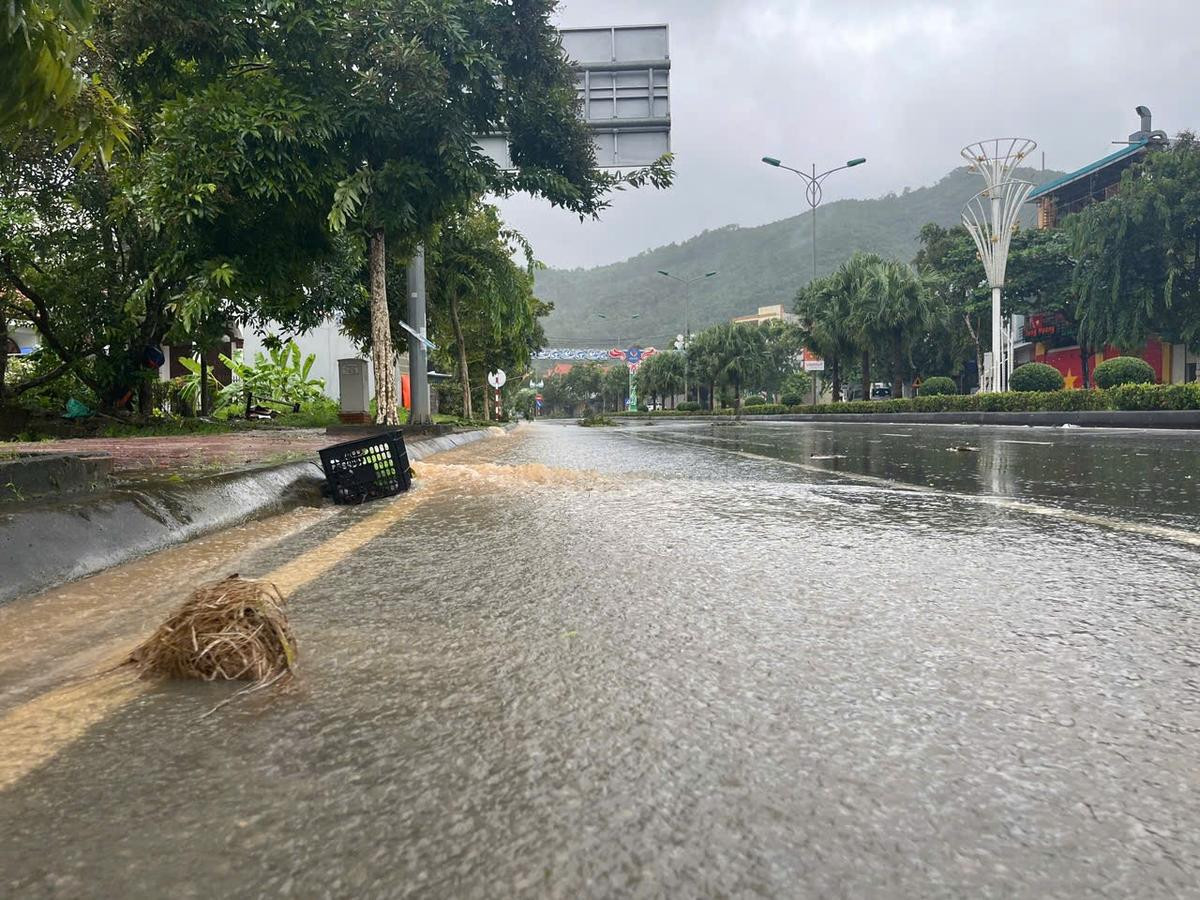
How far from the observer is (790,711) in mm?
1714

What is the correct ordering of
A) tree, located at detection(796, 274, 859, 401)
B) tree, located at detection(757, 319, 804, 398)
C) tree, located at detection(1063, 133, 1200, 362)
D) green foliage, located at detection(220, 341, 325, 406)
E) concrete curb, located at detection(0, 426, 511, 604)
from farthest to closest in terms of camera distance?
tree, located at detection(757, 319, 804, 398)
tree, located at detection(796, 274, 859, 401)
tree, located at detection(1063, 133, 1200, 362)
green foliage, located at detection(220, 341, 325, 406)
concrete curb, located at detection(0, 426, 511, 604)

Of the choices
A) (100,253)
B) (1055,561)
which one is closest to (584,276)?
(100,253)

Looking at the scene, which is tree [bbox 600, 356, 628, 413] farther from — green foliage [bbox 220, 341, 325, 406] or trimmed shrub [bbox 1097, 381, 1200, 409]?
trimmed shrub [bbox 1097, 381, 1200, 409]

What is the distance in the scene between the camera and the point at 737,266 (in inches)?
6683

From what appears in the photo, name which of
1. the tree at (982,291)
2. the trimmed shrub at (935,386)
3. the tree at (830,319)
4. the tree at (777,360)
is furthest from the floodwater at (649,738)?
the tree at (777,360)

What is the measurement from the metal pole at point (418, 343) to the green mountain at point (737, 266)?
398ft

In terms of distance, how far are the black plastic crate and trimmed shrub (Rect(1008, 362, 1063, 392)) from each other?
2634cm

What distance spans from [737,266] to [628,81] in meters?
156

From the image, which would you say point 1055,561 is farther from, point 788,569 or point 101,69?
point 101,69

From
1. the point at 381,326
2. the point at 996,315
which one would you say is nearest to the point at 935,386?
the point at 996,315

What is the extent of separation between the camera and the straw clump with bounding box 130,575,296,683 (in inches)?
79.2

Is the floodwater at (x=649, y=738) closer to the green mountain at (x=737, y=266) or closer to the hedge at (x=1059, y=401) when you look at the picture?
the hedge at (x=1059, y=401)

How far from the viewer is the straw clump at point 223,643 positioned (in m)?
2.01

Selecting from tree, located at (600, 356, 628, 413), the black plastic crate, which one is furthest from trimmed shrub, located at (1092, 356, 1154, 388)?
tree, located at (600, 356, 628, 413)
